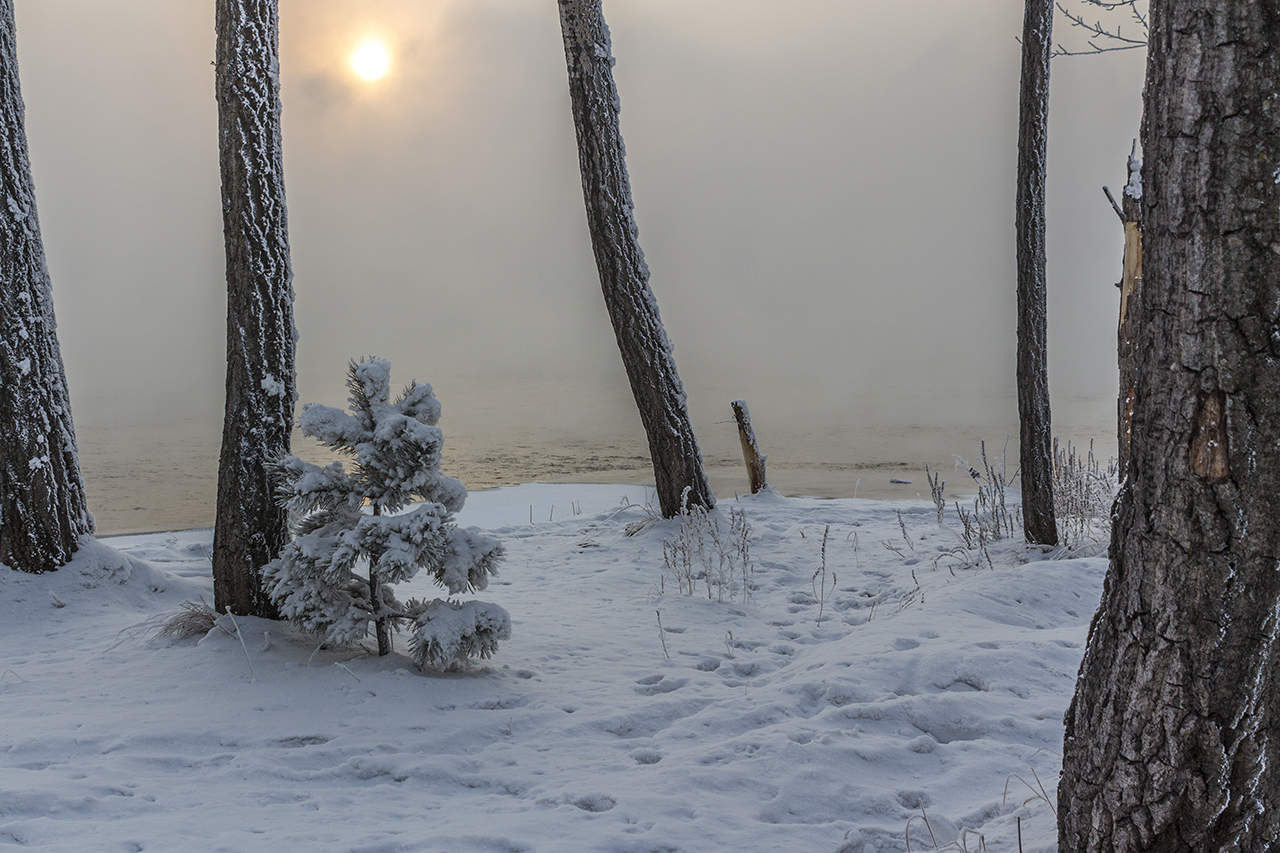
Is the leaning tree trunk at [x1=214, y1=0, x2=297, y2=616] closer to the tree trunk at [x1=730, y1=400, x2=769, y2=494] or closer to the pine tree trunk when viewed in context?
the pine tree trunk

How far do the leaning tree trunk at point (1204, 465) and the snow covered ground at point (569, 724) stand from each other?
562 millimetres

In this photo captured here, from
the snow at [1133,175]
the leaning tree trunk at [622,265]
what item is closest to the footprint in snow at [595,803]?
the leaning tree trunk at [622,265]

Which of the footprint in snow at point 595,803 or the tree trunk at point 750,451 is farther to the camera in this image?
the tree trunk at point 750,451

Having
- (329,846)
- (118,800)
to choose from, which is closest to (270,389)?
(118,800)

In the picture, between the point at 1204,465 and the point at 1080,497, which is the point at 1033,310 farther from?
the point at 1204,465

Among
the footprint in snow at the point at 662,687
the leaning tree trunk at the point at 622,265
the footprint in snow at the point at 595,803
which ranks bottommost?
the footprint in snow at the point at 595,803

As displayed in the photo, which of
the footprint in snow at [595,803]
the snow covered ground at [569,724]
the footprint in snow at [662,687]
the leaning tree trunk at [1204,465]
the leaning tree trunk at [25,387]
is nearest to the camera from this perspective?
the leaning tree trunk at [1204,465]

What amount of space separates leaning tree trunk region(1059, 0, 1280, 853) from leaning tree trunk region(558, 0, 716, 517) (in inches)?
216

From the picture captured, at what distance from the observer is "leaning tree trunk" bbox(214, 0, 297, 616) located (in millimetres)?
4660

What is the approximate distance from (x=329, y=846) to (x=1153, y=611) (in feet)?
7.43

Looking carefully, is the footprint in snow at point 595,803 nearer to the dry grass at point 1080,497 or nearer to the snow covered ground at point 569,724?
the snow covered ground at point 569,724

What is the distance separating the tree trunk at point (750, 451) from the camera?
31.3 feet

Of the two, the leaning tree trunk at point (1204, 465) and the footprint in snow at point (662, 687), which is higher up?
the leaning tree trunk at point (1204, 465)

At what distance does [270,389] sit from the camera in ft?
15.4
